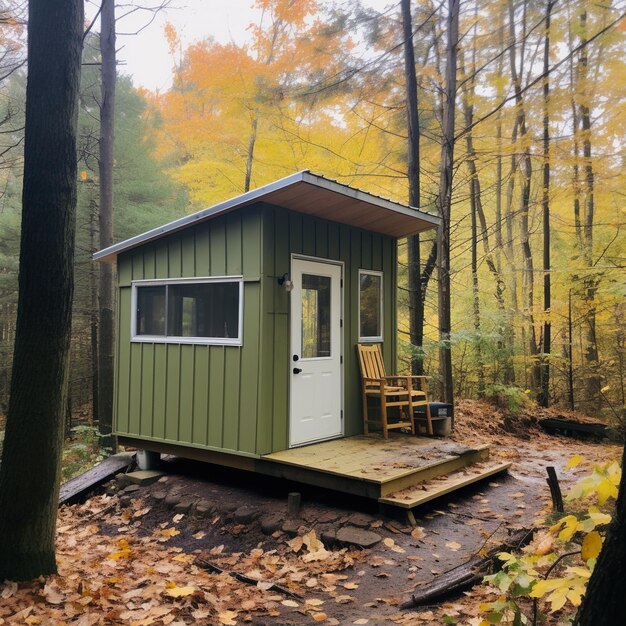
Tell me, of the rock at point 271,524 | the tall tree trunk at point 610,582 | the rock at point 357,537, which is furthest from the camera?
the rock at point 271,524

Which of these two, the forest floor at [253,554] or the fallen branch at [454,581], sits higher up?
the fallen branch at [454,581]

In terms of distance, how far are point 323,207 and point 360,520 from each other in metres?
3.33

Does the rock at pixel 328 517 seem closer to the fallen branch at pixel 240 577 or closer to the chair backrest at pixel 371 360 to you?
the fallen branch at pixel 240 577

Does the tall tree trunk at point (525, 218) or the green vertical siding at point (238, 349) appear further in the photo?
the tall tree trunk at point (525, 218)

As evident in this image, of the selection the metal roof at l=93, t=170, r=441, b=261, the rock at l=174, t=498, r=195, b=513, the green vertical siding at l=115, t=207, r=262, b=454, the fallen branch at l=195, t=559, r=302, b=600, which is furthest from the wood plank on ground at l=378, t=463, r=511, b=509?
the metal roof at l=93, t=170, r=441, b=261

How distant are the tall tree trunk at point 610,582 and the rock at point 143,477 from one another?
5.80 metres

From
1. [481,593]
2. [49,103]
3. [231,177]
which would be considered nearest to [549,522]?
[481,593]

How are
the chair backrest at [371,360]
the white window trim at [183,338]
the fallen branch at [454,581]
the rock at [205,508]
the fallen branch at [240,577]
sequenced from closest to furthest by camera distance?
1. the fallen branch at [454,581]
2. the fallen branch at [240,577]
3. the rock at [205,508]
4. the white window trim at [183,338]
5. the chair backrest at [371,360]

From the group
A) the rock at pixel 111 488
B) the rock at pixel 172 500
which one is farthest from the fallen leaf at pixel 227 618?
the rock at pixel 111 488

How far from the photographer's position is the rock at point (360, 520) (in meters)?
4.42

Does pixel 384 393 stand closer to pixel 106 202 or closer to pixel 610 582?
pixel 610 582

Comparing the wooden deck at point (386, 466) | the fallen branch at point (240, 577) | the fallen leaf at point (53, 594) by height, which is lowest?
the fallen branch at point (240, 577)

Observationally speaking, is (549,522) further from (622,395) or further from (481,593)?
(622,395)

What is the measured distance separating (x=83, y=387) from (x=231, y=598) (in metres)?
10.6
